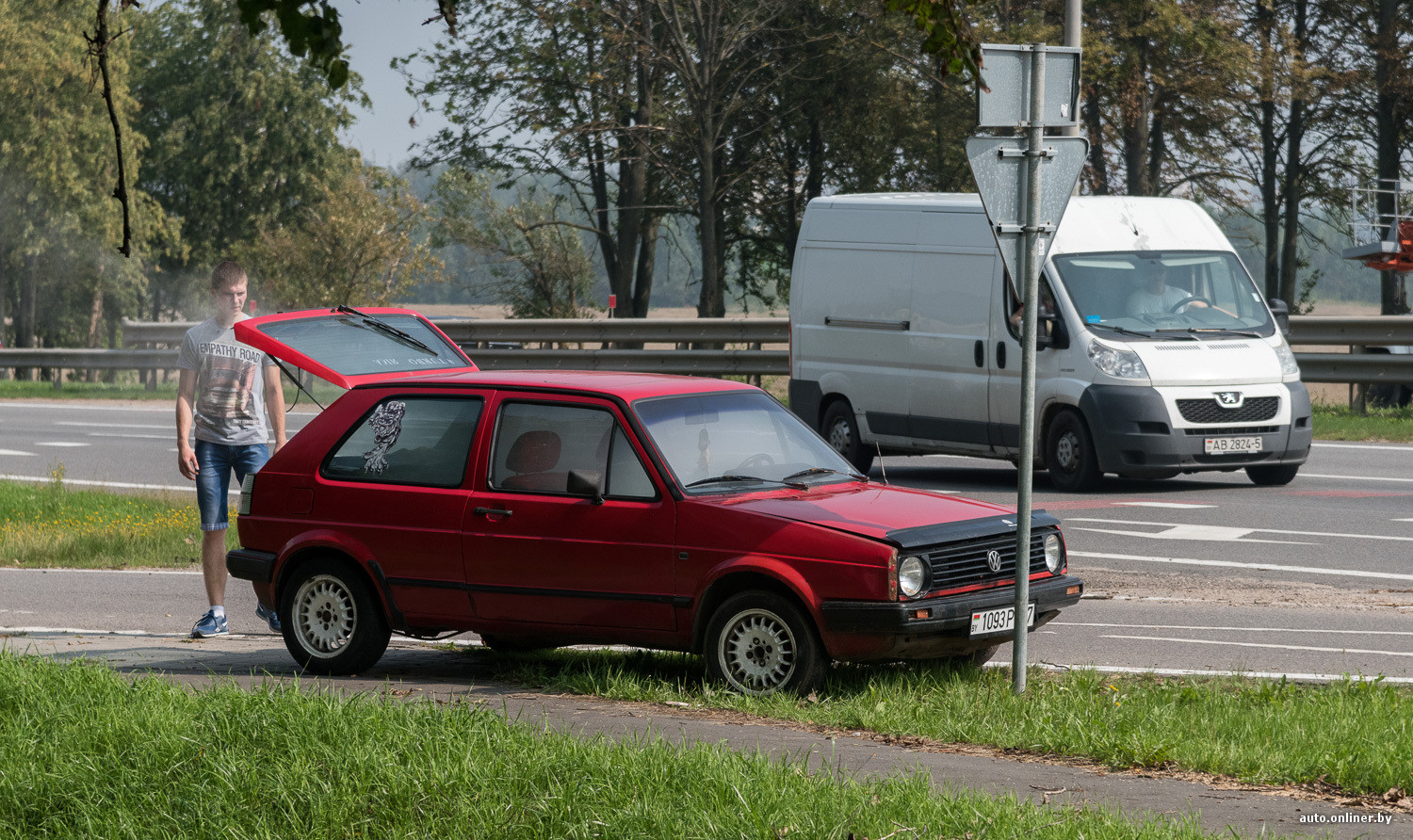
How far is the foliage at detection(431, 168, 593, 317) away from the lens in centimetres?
3644

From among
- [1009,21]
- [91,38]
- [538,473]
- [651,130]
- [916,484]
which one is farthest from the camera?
[651,130]

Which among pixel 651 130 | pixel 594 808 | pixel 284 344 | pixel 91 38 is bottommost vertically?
pixel 594 808

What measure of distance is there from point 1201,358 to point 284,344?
8475 millimetres

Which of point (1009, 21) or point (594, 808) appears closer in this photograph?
point (594, 808)

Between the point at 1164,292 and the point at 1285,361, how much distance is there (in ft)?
4.00

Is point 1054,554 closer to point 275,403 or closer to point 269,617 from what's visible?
point 269,617

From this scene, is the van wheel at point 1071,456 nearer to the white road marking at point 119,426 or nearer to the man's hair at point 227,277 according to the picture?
the man's hair at point 227,277

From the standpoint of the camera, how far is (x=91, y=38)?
4.47 m

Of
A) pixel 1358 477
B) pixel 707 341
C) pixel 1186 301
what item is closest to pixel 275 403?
pixel 1186 301

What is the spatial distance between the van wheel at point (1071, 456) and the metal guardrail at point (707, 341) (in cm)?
601

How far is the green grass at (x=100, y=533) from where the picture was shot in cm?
1357

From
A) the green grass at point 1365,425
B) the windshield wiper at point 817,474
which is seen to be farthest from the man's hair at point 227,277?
the green grass at point 1365,425

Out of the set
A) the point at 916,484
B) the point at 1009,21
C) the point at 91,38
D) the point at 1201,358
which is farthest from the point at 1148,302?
the point at 1009,21

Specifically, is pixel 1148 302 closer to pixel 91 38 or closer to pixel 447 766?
pixel 447 766
